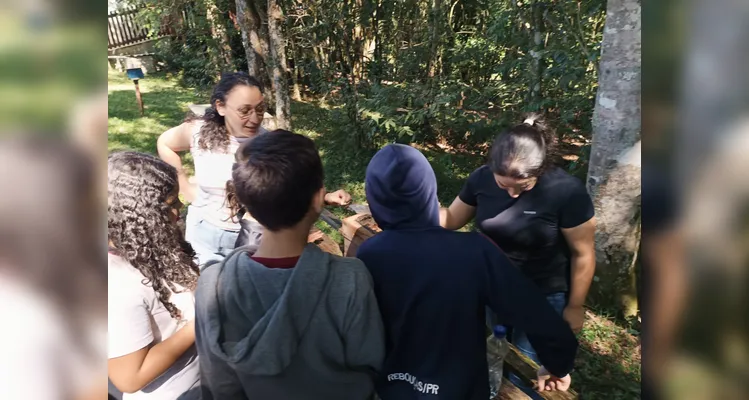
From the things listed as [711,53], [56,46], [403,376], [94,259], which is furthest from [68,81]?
[403,376]

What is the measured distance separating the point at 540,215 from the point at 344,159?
4.99 m

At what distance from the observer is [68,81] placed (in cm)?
45

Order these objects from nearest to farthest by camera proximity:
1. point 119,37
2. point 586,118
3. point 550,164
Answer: point 550,164
point 586,118
point 119,37

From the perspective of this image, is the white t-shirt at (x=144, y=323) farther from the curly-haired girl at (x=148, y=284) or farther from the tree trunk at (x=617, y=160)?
A: the tree trunk at (x=617, y=160)

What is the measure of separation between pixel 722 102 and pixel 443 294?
0.96 m

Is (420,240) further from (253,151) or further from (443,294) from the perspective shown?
(253,151)

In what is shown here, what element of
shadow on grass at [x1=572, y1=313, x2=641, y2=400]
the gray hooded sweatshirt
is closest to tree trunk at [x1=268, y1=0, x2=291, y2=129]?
shadow on grass at [x1=572, y1=313, x2=641, y2=400]

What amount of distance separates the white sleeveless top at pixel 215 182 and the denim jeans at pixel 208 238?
1.0 inches

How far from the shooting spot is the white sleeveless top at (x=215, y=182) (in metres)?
2.32

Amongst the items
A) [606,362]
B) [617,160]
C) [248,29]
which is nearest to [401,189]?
[617,160]

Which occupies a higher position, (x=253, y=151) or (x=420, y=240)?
(x=253, y=151)

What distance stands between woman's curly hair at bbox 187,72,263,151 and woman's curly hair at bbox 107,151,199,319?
2.29 feet

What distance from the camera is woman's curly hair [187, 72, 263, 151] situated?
235 centimetres

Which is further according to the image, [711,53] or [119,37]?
[119,37]
